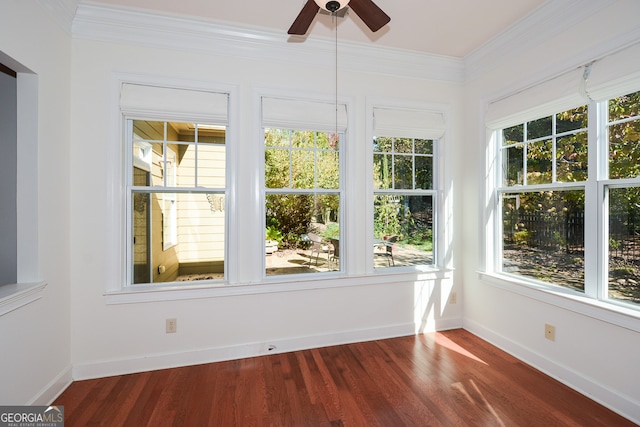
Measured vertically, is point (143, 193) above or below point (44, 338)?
above

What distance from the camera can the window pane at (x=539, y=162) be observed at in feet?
8.50

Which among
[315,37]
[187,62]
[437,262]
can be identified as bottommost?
[437,262]

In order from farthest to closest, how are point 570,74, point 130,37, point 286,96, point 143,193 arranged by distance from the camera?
point 286,96
point 143,193
point 130,37
point 570,74

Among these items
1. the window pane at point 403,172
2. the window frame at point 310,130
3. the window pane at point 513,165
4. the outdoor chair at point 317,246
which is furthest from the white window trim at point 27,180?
the window pane at point 513,165

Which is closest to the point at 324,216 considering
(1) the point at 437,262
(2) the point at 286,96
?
(2) the point at 286,96

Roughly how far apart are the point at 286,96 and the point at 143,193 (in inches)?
61.7

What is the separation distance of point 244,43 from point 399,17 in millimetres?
1372

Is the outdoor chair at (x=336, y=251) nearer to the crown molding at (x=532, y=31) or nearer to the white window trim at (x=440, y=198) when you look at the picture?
the white window trim at (x=440, y=198)

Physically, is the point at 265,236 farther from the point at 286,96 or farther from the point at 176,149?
the point at 286,96

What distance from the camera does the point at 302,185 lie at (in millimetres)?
3021

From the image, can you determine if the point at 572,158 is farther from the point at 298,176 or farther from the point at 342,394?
the point at 342,394

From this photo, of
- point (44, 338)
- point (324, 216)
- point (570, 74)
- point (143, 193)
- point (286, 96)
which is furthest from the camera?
point (324, 216)

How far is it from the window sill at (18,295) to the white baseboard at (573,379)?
3798 mm

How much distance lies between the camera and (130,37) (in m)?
2.51
